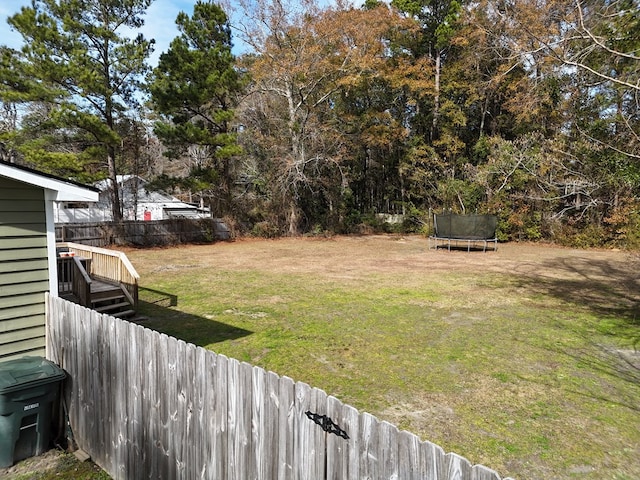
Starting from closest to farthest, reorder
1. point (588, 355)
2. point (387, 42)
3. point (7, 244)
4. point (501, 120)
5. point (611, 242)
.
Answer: point (7, 244) → point (588, 355) → point (611, 242) → point (501, 120) → point (387, 42)

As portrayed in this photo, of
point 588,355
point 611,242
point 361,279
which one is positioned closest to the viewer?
point 588,355

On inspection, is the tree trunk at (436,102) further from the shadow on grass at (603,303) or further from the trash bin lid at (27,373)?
the trash bin lid at (27,373)

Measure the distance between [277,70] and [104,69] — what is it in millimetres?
7389

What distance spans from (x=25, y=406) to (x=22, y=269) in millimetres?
1131

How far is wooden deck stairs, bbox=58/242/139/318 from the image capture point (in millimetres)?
5621

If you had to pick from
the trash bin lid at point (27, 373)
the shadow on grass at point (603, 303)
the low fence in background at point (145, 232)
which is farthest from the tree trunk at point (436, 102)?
the trash bin lid at point (27, 373)

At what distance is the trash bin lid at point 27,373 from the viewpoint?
273 centimetres

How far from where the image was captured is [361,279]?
9.30m

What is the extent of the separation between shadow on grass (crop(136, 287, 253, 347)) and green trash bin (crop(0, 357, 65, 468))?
1.89m

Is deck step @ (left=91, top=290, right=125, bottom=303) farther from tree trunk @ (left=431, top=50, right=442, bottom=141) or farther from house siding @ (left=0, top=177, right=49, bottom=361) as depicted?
tree trunk @ (left=431, top=50, right=442, bottom=141)

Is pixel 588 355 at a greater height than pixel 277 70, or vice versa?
pixel 277 70

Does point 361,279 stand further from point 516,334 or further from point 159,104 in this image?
point 159,104

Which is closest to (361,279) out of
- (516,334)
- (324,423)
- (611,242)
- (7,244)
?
(516,334)

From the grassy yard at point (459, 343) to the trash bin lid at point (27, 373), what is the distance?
1.87m
